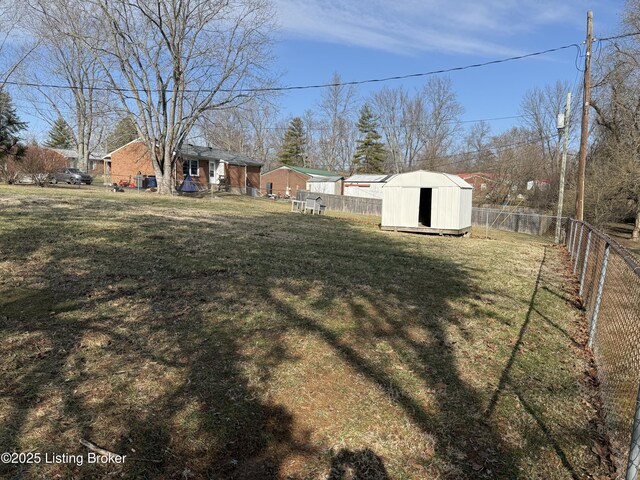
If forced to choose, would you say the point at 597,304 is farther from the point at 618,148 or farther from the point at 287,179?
the point at 287,179

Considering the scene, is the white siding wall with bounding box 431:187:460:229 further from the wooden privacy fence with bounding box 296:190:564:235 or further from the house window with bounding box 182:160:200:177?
the house window with bounding box 182:160:200:177

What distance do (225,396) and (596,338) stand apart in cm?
397

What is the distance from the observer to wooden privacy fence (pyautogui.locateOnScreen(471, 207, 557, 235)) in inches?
1006

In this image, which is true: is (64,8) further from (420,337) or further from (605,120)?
(605,120)

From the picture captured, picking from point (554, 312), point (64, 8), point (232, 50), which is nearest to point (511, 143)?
point (232, 50)

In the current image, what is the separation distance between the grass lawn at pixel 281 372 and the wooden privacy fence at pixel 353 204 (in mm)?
23941

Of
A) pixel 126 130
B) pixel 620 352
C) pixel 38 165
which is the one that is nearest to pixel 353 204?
pixel 126 130

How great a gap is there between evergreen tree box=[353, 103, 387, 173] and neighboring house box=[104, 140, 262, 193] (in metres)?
27.4

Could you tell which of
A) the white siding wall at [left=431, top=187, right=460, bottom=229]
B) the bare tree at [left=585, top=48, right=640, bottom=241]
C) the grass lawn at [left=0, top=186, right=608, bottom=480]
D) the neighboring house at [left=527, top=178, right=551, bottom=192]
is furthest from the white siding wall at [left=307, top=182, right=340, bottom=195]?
the grass lawn at [left=0, top=186, right=608, bottom=480]

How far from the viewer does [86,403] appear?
2.90 metres

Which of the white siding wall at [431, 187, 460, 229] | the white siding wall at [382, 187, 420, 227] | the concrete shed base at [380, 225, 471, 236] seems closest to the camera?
the white siding wall at [431, 187, 460, 229]

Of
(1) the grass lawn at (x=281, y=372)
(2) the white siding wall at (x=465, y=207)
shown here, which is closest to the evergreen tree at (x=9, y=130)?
(1) the grass lawn at (x=281, y=372)

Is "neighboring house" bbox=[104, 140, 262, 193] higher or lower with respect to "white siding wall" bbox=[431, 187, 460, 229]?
higher

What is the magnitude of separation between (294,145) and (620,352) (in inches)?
2545
